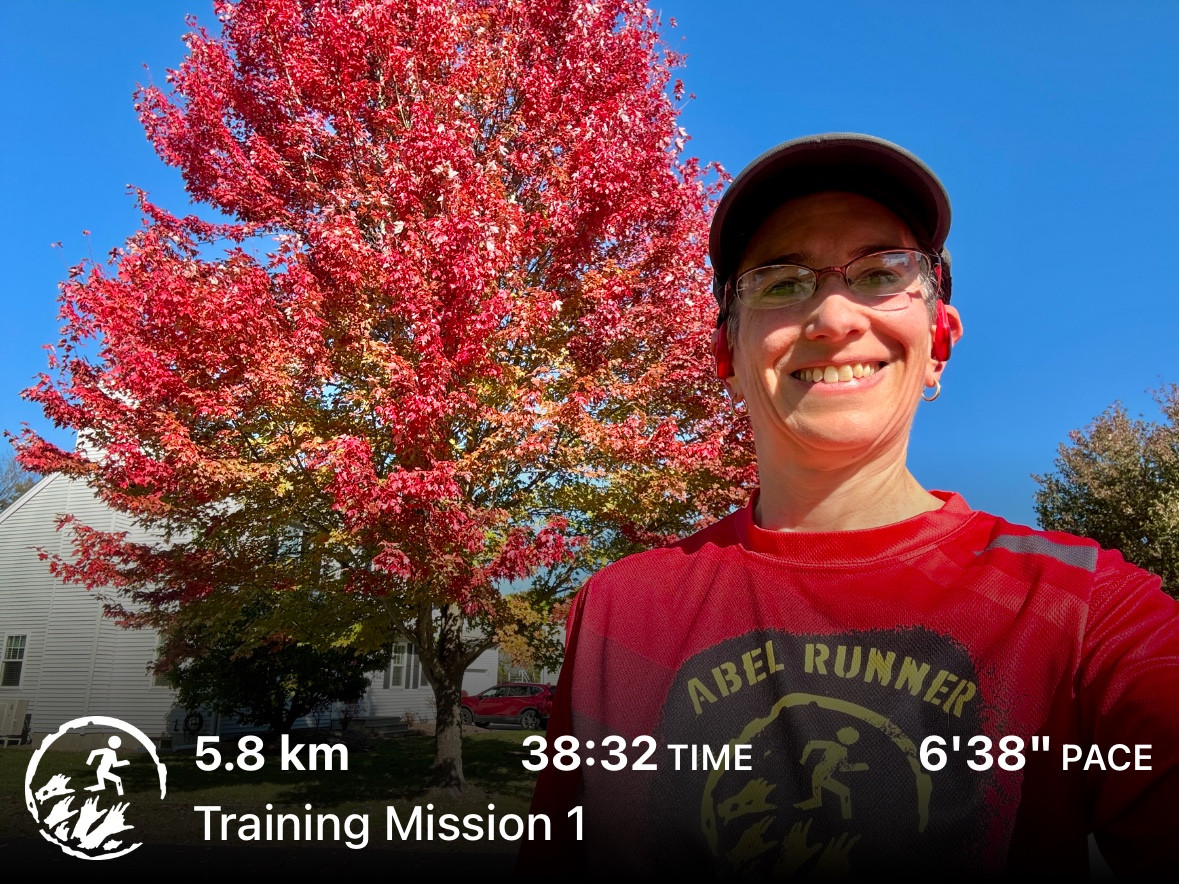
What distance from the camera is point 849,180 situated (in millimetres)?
1695

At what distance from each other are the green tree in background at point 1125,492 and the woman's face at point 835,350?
22.2 m

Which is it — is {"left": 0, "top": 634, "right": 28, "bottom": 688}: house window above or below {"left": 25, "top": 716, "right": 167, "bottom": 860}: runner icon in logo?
above

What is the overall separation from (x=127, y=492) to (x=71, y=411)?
1.58 m

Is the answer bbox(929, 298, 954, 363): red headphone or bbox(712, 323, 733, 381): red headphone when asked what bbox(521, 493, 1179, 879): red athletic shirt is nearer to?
bbox(929, 298, 954, 363): red headphone

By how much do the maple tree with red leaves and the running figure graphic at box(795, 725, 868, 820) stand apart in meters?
6.93

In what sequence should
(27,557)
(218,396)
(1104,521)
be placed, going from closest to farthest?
1. (218,396)
2. (1104,521)
3. (27,557)

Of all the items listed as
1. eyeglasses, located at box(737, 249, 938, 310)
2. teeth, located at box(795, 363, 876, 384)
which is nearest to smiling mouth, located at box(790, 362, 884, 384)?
teeth, located at box(795, 363, 876, 384)

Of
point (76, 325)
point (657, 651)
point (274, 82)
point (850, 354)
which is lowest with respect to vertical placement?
point (657, 651)

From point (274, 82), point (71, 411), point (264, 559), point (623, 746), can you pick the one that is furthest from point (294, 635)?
point (623, 746)

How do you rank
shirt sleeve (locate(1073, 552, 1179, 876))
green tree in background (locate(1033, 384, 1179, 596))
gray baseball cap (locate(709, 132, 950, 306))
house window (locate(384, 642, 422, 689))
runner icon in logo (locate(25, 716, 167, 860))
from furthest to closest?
house window (locate(384, 642, 422, 689)), green tree in background (locate(1033, 384, 1179, 596)), runner icon in logo (locate(25, 716, 167, 860)), gray baseball cap (locate(709, 132, 950, 306)), shirt sleeve (locate(1073, 552, 1179, 876))

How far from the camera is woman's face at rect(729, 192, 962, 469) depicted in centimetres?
164

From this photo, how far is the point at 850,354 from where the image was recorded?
1651 millimetres

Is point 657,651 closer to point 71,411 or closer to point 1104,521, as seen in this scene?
point 71,411

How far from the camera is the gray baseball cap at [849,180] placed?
1642 mm
